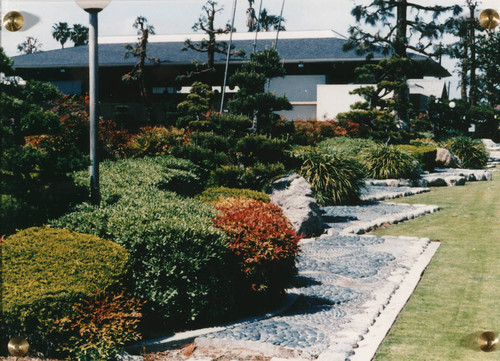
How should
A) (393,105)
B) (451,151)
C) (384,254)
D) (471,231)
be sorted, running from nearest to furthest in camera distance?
(384,254), (471,231), (393,105), (451,151)

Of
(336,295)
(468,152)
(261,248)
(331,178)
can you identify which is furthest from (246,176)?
(468,152)

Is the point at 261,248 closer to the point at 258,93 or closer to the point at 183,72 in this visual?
the point at 258,93

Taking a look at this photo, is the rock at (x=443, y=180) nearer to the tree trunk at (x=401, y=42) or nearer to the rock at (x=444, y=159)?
the rock at (x=444, y=159)

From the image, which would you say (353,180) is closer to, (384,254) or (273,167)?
(273,167)

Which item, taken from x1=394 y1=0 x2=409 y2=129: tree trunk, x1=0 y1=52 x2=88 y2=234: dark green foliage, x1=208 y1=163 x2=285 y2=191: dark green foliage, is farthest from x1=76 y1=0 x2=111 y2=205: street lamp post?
x1=394 y1=0 x2=409 y2=129: tree trunk

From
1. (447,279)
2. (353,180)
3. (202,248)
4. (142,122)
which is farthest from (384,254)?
(142,122)

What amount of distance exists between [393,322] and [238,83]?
751 centimetres

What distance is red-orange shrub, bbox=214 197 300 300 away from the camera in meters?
6.45

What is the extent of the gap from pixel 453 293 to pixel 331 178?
7815mm

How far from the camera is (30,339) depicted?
4.66 metres

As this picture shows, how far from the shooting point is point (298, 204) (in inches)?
444

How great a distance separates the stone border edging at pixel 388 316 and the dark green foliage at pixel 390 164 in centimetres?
1006

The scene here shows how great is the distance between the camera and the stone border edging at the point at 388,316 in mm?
5237

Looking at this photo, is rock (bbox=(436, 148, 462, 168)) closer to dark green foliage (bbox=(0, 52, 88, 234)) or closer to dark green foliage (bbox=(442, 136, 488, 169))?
dark green foliage (bbox=(442, 136, 488, 169))
